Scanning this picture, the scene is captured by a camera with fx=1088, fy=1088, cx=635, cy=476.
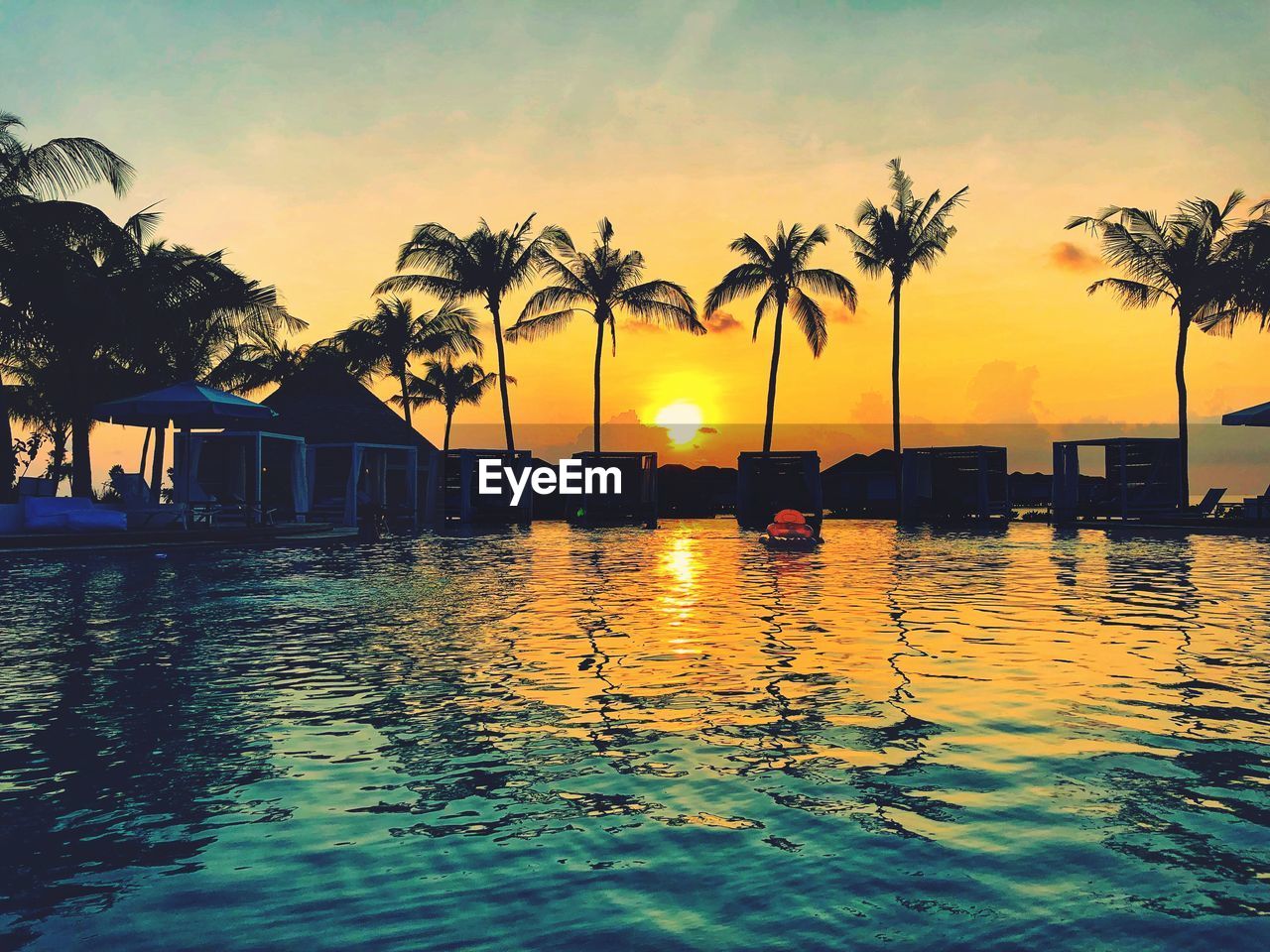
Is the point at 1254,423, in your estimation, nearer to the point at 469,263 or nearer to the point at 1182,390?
the point at 1182,390

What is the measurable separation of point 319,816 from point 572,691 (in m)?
3.23

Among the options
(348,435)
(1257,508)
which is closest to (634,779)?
(1257,508)

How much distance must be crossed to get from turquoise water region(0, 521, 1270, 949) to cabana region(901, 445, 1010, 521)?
2804cm

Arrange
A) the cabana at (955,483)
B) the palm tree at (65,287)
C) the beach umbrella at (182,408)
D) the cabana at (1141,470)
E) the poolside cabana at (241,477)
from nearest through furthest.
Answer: the beach umbrella at (182,408) < the poolside cabana at (241,477) < the palm tree at (65,287) < the cabana at (1141,470) < the cabana at (955,483)

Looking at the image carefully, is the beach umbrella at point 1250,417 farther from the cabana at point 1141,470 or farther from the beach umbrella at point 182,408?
the beach umbrella at point 182,408

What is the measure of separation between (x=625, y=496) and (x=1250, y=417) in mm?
21045

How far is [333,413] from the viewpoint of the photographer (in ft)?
155

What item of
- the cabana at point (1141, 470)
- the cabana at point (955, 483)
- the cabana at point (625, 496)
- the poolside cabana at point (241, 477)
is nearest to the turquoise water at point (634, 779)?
the poolside cabana at point (241, 477)

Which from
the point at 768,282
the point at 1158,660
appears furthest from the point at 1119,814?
the point at 768,282

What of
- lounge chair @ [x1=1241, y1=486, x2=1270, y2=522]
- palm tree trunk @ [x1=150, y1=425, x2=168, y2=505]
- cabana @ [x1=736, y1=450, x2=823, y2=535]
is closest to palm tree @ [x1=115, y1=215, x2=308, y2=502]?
palm tree trunk @ [x1=150, y1=425, x2=168, y2=505]

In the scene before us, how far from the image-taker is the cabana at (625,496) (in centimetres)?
4016

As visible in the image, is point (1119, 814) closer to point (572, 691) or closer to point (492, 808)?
point (492, 808)

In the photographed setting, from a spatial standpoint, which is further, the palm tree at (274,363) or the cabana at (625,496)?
the palm tree at (274,363)

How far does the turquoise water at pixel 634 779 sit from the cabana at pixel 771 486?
84.1 feet
